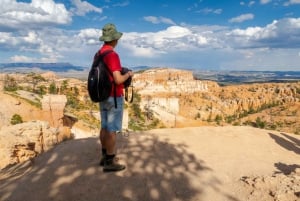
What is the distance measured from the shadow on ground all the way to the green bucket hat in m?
2.37

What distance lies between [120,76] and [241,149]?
14.7 ft

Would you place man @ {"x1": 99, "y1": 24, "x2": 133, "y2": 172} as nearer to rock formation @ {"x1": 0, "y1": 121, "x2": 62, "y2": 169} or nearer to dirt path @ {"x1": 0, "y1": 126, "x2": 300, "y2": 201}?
dirt path @ {"x1": 0, "y1": 126, "x2": 300, "y2": 201}

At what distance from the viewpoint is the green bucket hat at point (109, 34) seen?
19.9 ft

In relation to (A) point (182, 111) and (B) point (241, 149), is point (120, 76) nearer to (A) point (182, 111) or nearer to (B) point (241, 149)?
(B) point (241, 149)

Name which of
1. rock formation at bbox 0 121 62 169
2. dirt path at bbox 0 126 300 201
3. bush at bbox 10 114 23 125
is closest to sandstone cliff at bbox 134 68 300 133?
bush at bbox 10 114 23 125

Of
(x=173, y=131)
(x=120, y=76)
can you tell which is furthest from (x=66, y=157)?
(x=173, y=131)

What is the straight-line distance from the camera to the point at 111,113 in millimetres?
6156

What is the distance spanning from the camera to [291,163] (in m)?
8.24

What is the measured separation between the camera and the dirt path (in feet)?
18.9

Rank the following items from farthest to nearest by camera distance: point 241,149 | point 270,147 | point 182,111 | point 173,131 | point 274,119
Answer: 1. point 182,111
2. point 274,119
3. point 173,131
4. point 270,147
5. point 241,149

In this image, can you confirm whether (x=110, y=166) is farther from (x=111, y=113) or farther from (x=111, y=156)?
(x=111, y=113)

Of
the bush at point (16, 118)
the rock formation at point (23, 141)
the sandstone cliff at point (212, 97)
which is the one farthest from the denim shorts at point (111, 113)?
the sandstone cliff at point (212, 97)

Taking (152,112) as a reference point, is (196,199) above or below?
above

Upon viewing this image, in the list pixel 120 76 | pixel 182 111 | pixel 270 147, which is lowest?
pixel 182 111
